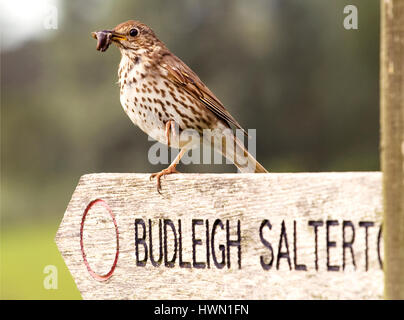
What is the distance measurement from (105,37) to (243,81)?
1204cm

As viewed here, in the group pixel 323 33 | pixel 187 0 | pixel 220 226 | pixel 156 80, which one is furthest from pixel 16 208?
pixel 220 226

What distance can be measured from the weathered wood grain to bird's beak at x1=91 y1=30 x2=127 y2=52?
0.81 metres

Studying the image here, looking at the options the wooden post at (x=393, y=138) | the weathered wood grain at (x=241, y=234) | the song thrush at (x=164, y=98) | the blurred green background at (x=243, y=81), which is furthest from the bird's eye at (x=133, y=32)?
the blurred green background at (x=243, y=81)

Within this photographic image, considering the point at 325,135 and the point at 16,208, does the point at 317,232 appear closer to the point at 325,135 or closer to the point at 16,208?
the point at 325,135

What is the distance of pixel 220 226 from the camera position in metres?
2.34

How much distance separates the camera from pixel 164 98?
12.4ft

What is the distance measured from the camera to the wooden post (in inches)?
71.2

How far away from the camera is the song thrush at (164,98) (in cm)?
369

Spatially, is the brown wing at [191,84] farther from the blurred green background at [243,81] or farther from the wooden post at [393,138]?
the blurred green background at [243,81]

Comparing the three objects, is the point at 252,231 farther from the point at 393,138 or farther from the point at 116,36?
the point at 116,36

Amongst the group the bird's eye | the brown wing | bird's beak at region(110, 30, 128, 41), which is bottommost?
the brown wing

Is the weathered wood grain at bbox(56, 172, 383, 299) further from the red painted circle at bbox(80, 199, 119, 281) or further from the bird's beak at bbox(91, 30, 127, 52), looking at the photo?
the bird's beak at bbox(91, 30, 127, 52)

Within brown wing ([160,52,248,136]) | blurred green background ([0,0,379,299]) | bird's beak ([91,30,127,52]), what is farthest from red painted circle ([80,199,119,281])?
blurred green background ([0,0,379,299])

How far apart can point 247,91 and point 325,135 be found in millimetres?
2692
